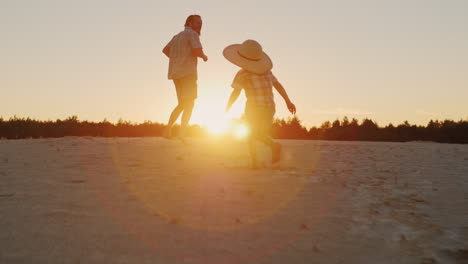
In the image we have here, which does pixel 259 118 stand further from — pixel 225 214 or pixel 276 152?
pixel 225 214

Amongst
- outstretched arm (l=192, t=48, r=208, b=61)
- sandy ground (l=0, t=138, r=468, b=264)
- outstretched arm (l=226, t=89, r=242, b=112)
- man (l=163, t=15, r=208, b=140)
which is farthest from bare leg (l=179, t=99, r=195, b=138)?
sandy ground (l=0, t=138, r=468, b=264)

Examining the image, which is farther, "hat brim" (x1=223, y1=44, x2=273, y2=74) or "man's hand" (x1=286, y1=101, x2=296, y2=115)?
"man's hand" (x1=286, y1=101, x2=296, y2=115)

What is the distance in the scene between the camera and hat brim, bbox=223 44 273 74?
5.65 meters

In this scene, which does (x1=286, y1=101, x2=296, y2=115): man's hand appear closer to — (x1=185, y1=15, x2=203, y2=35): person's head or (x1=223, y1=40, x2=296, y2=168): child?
(x1=223, y1=40, x2=296, y2=168): child

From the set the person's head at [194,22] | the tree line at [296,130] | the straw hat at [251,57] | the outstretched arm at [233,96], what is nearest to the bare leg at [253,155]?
the outstretched arm at [233,96]

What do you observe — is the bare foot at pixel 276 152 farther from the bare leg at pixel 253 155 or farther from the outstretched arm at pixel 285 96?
the outstretched arm at pixel 285 96

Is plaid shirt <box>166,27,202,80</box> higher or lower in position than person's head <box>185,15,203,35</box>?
lower

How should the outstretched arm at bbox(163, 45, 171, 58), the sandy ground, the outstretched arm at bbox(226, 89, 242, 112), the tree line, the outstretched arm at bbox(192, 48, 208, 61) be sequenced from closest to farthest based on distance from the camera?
1. the sandy ground
2. the outstretched arm at bbox(226, 89, 242, 112)
3. the outstretched arm at bbox(192, 48, 208, 61)
4. the outstretched arm at bbox(163, 45, 171, 58)
5. the tree line

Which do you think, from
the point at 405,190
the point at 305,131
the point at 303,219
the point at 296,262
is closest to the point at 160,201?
the point at 303,219

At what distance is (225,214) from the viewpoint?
3170 millimetres

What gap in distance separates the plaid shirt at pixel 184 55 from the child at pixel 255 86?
111 centimetres

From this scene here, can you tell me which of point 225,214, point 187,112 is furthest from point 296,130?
point 225,214

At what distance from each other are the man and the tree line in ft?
30.8

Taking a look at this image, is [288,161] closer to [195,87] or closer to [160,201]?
[195,87]
